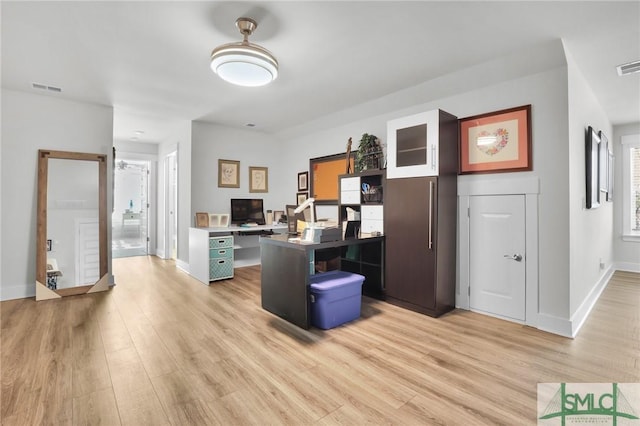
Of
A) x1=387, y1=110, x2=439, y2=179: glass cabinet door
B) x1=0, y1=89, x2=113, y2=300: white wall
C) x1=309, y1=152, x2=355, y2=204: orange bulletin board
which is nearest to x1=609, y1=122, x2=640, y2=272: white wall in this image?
x1=387, y1=110, x2=439, y2=179: glass cabinet door

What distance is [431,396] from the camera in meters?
1.91

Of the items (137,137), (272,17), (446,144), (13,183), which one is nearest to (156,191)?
(137,137)

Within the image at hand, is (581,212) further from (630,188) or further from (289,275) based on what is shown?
(630,188)

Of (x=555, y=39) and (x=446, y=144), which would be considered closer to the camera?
(x=555, y=39)

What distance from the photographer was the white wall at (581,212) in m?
2.86

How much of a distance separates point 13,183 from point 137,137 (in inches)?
112

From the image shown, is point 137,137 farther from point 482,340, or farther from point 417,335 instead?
point 482,340

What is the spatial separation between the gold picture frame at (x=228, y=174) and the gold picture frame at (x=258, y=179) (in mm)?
282

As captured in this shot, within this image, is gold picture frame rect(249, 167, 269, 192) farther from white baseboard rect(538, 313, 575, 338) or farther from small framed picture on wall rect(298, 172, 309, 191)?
white baseboard rect(538, 313, 575, 338)

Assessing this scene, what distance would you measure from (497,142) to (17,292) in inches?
247

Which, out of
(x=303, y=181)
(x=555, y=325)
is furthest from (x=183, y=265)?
(x=555, y=325)

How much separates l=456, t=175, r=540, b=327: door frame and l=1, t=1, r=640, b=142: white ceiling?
121 centimetres

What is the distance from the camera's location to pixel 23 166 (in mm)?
3982

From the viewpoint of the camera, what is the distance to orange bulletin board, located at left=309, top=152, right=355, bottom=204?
16.8 ft
